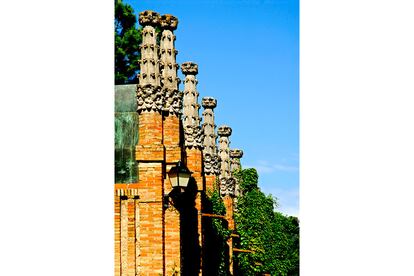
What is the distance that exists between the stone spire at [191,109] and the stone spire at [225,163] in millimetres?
7825

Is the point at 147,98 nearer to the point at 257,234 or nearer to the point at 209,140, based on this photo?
the point at 209,140

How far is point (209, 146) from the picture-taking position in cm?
2358

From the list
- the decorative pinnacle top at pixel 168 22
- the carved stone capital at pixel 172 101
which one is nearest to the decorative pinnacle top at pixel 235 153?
the decorative pinnacle top at pixel 168 22

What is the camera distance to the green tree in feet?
103

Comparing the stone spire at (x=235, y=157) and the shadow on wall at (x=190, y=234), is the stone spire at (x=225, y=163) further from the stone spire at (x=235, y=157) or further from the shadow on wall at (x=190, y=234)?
the shadow on wall at (x=190, y=234)

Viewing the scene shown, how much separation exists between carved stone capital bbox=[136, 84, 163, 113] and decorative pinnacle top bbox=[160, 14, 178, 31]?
178 centimetres

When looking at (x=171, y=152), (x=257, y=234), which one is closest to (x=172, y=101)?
(x=171, y=152)

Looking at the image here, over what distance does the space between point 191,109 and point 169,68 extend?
3.52 meters

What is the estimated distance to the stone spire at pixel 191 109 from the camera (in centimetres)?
1878

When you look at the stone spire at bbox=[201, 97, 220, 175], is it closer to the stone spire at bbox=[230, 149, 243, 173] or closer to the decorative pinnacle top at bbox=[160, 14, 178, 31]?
the stone spire at bbox=[230, 149, 243, 173]
